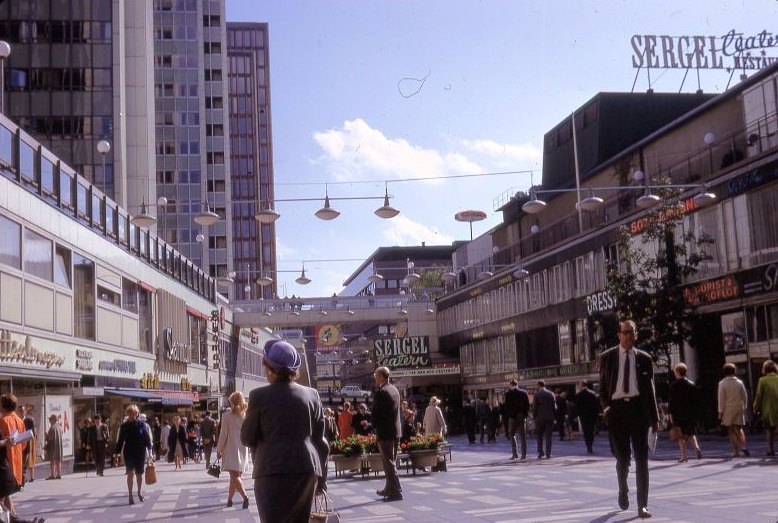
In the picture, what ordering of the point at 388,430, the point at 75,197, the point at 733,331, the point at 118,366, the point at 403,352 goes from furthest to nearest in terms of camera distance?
the point at 403,352 → the point at 118,366 → the point at 75,197 → the point at 733,331 → the point at 388,430

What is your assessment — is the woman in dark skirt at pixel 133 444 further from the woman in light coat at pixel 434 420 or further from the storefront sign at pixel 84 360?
the storefront sign at pixel 84 360

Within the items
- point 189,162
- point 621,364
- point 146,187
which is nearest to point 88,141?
point 146,187

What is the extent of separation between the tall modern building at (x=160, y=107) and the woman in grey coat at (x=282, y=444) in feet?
18.7

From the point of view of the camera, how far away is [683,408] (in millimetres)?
20359

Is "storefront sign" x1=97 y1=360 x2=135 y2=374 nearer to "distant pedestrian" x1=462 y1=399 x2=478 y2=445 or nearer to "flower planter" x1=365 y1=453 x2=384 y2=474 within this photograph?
"distant pedestrian" x1=462 y1=399 x2=478 y2=445

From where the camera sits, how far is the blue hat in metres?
7.14

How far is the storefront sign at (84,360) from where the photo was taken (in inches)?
1447

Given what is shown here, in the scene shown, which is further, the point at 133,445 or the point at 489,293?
the point at 489,293

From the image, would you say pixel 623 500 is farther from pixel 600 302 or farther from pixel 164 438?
pixel 600 302

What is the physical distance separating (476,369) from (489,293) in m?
6.61

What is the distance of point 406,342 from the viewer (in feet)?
238

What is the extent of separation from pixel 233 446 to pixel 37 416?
17263mm

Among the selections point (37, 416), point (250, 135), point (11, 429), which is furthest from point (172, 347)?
point (250, 135)

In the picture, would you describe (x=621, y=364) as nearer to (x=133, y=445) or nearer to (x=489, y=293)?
(x=133, y=445)
